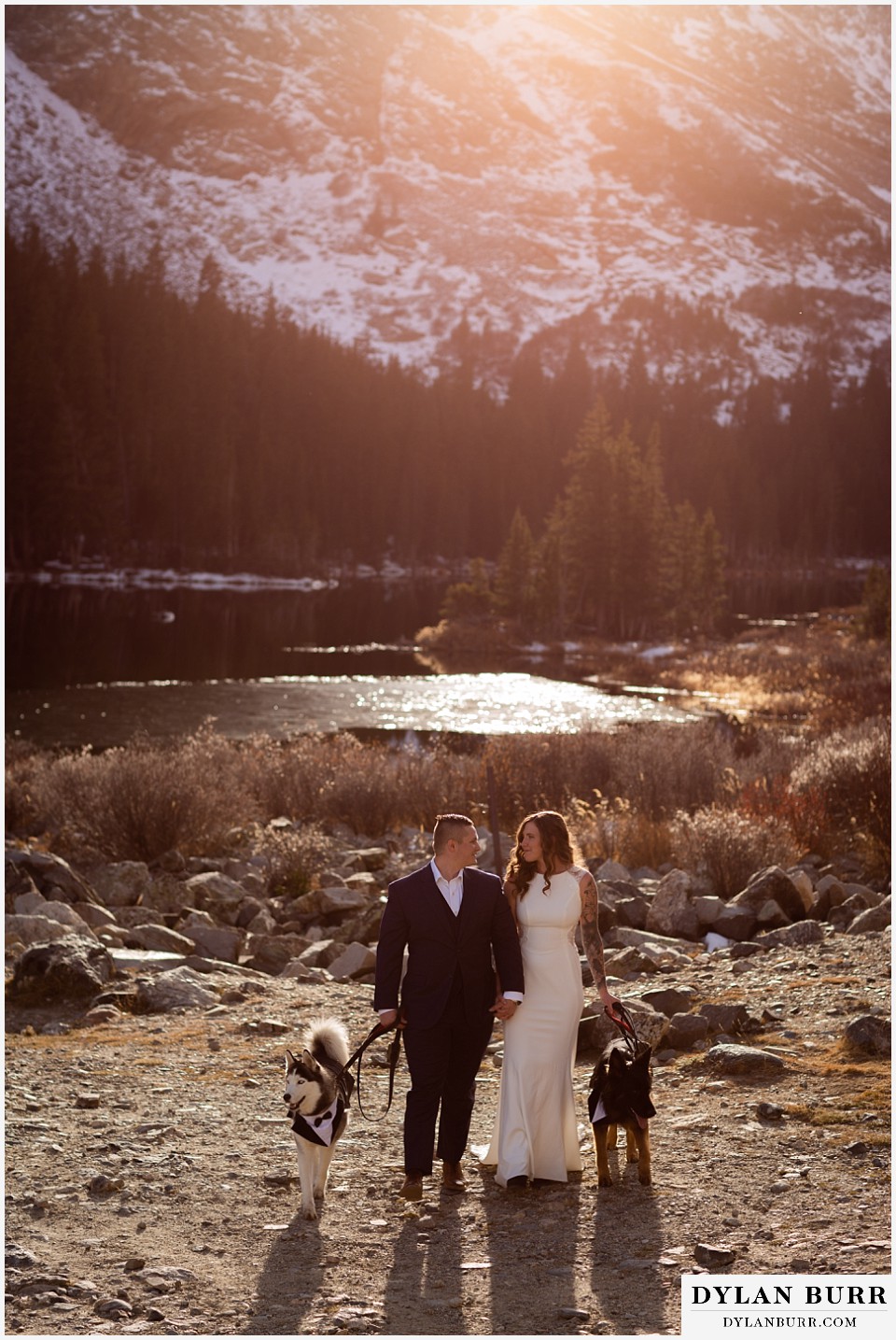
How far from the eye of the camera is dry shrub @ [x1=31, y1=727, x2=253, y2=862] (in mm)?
16453

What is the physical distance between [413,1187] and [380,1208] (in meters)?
0.21

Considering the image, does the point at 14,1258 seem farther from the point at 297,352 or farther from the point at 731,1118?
the point at 297,352

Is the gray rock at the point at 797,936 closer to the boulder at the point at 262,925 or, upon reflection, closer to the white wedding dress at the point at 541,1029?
the boulder at the point at 262,925

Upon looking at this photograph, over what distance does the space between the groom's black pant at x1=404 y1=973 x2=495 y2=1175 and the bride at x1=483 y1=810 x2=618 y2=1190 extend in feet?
0.56

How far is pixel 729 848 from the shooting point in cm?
1391

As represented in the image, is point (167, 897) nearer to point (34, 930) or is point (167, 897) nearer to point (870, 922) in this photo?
point (34, 930)

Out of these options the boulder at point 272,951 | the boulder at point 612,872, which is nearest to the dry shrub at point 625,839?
the boulder at point 612,872

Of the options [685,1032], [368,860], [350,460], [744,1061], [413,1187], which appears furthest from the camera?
[350,460]

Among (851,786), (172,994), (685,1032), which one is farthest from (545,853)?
(851,786)

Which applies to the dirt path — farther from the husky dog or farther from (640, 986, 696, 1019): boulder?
(640, 986, 696, 1019): boulder

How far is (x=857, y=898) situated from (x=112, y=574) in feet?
276

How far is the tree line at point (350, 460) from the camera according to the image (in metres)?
68.6

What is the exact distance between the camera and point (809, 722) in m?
29.4

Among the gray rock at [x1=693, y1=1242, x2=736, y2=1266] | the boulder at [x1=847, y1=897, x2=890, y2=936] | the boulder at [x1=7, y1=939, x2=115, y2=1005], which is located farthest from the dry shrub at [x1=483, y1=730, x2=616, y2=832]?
the gray rock at [x1=693, y1=1242, x2=736, y2=1266]
